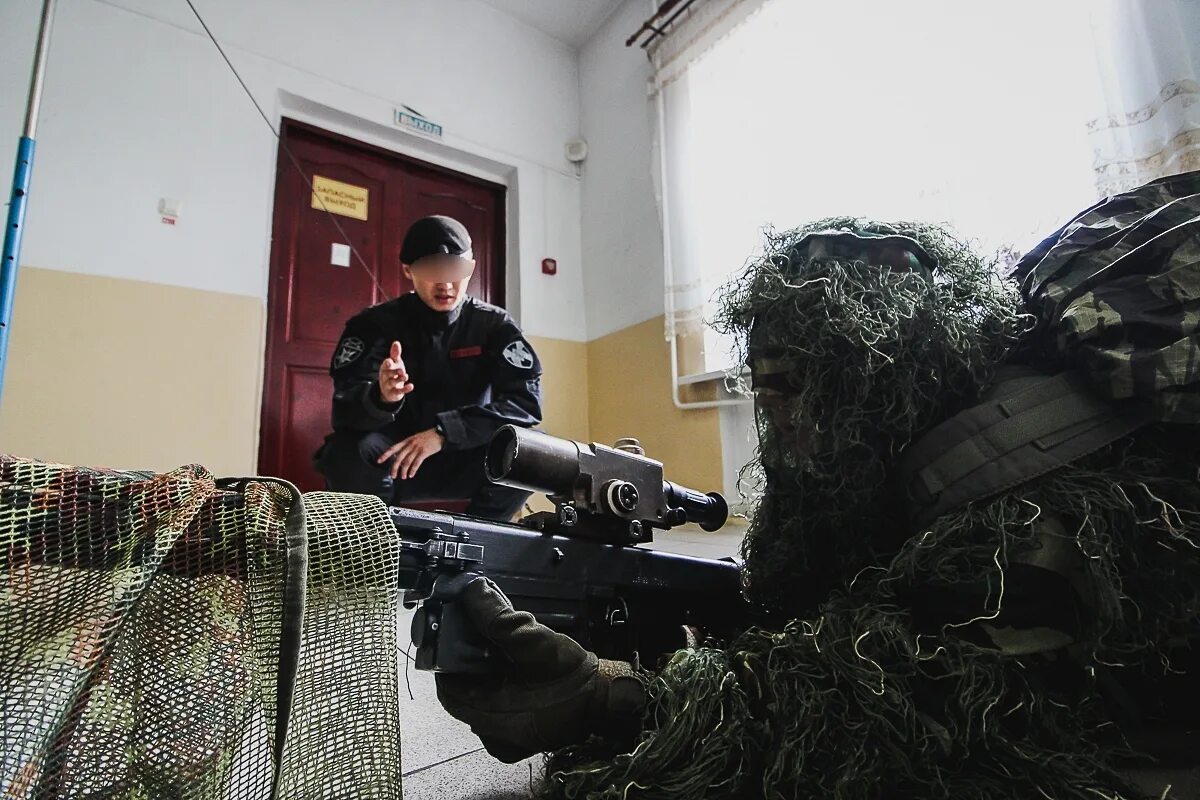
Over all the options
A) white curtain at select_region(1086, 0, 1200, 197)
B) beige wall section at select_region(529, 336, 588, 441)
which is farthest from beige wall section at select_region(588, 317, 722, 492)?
white curtain at select_region(1086, 0, 1200, 197)

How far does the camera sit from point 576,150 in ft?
10.6

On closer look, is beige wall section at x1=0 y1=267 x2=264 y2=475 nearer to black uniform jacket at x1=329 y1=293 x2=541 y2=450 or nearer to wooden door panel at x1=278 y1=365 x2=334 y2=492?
wooden door panel at x1=278 y1=365 x2=334 y2=492

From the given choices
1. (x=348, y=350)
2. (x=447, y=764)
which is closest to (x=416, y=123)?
(x=348, y=350)

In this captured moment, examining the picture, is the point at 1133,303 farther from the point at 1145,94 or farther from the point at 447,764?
the point at 1145,94

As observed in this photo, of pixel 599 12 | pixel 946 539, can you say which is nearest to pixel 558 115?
pixel 599 12

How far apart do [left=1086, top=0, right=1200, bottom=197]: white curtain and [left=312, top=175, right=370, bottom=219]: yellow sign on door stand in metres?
2.59

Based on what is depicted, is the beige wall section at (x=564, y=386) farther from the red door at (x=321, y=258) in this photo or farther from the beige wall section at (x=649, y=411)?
the red door at (x=321, y=258)

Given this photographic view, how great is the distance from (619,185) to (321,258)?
1.42m

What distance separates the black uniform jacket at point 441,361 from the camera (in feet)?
5.58

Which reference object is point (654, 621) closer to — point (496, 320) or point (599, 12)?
point (496, 320)

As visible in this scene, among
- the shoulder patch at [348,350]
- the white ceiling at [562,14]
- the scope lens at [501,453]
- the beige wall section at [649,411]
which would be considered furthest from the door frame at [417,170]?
the scope lens at [501,453]

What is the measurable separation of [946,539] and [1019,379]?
0.20 metres

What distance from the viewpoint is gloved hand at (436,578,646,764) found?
0.58 m

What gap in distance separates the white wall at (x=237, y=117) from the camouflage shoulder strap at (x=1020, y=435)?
240 centimetres
